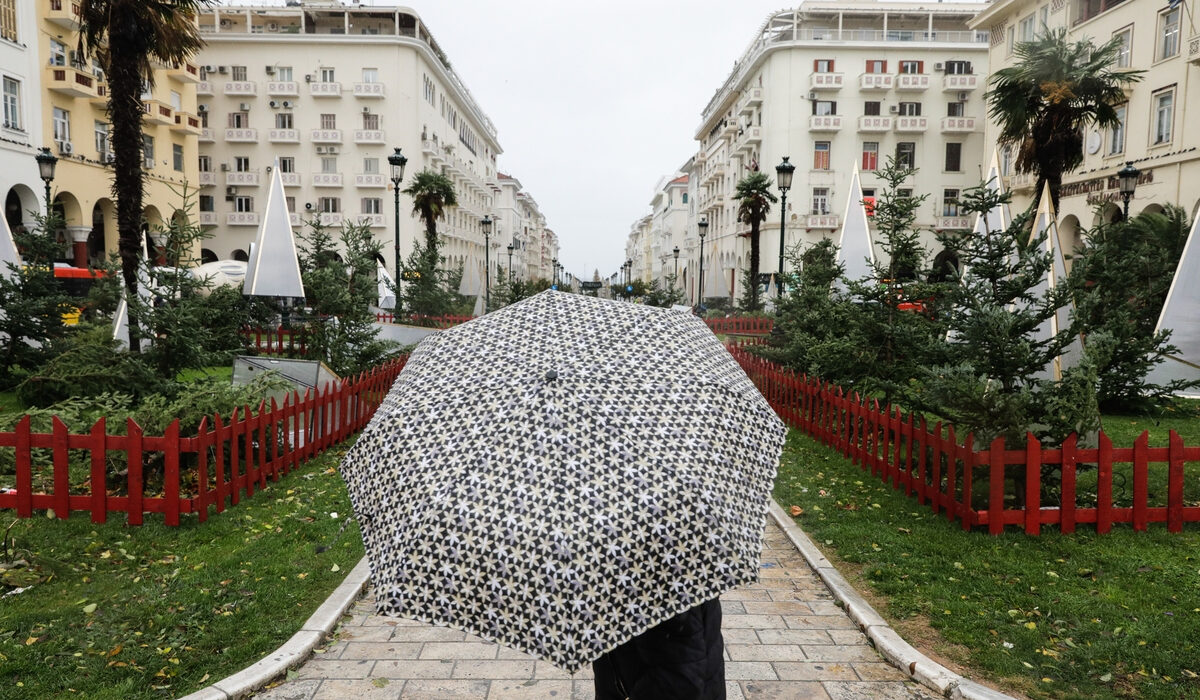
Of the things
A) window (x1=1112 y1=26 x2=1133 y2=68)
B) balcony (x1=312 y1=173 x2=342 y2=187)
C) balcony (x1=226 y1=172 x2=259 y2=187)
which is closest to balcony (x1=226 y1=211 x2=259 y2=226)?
balcony (x1=226 y1=172 x2=259 y2=187)

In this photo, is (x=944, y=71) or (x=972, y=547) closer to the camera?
(x=972, y=547)

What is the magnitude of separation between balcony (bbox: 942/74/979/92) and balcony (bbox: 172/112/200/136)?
43965mm

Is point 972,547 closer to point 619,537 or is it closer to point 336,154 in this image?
point 619,537

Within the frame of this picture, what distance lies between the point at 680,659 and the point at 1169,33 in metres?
32.2

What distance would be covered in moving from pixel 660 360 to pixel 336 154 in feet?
174

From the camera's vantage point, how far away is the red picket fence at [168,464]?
6.75 metres

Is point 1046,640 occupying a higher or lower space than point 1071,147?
lower

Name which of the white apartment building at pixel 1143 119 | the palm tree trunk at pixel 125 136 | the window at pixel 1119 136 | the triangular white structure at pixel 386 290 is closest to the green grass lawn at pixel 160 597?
the palm tree trunk at pixel 125 136

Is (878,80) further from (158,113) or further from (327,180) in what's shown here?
(158,113)

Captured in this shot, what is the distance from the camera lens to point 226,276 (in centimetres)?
2594

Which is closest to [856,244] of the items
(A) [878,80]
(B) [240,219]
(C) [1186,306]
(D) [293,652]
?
(C) [1186,306]

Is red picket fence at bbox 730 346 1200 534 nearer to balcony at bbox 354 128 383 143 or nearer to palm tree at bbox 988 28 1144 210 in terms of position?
palm tree at bbox 988 28 1144 210

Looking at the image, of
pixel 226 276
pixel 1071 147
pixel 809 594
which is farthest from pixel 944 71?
pixel 809 594

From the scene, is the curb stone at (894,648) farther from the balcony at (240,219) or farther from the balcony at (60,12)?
the balcony at (240,219)
